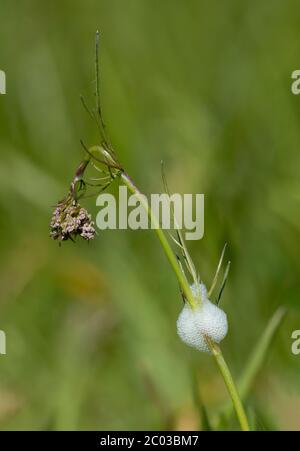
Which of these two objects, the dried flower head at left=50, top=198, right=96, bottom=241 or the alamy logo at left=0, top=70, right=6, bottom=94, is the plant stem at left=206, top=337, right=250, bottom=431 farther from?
the alamy logo at left=0, top=70, right=6, bottom=94

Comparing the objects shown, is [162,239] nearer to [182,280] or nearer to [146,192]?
[182,280]

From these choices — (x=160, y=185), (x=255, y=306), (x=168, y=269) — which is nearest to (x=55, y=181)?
(x=160, y=185)

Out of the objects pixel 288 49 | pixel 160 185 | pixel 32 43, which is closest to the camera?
pixel 160 185

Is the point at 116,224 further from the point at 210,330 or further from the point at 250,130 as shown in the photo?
the point at 210,330
